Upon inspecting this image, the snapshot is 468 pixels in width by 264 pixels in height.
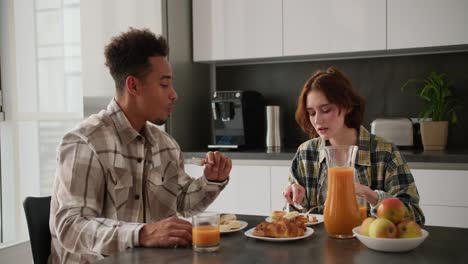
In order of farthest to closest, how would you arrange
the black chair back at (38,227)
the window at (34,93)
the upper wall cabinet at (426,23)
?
1. the window at (34,93)
2. the upper wall cabinet at (426,23)
3. the black chair back at (38,227)

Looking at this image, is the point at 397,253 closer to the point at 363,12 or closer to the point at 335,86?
the point at 335,86

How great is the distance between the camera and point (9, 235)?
381 centimetres

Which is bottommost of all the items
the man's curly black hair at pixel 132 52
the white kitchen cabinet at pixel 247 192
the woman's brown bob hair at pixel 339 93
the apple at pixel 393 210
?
the white kitchen cabinet at pixel 247 192

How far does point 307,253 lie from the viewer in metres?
1.30

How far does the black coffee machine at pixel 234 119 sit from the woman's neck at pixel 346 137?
1.53 m

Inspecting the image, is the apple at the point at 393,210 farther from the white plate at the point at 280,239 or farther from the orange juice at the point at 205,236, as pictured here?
the orange juice at the point at 205,236

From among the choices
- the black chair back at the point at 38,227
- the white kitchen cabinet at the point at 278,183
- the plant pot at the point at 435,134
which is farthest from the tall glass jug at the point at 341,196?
the plant pot at the point at 435,134

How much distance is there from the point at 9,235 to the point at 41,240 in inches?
95.0

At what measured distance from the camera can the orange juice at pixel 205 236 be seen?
134 cm

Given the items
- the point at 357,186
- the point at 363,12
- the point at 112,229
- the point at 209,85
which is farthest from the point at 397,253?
the point at 209,85

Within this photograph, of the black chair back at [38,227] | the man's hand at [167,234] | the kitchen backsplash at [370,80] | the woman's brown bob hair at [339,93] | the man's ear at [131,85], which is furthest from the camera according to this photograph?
the kitchen backsplash at [370,80]

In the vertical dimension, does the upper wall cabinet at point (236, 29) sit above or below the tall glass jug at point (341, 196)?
above

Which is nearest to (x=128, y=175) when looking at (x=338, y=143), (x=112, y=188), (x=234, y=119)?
(x=112, y=188)

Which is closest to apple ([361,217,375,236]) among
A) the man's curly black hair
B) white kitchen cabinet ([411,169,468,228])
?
the man's curly black hair
